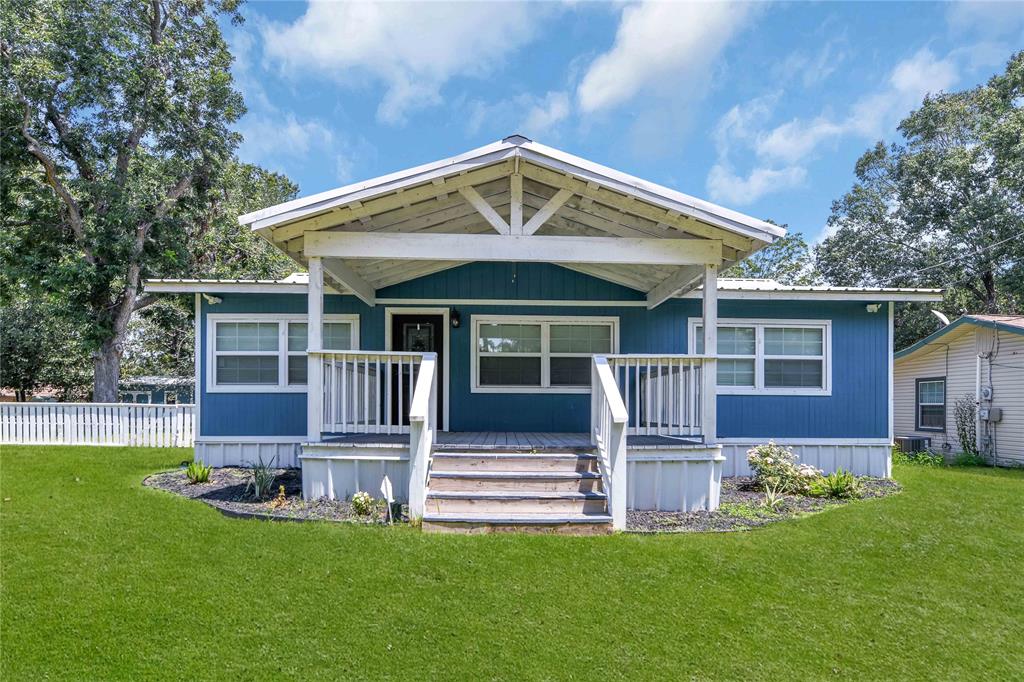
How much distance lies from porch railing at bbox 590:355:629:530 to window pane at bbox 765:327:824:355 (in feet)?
12.5

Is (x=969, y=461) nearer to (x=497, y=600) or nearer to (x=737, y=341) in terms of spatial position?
(x=737, y=341)

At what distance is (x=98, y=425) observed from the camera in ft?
37.7

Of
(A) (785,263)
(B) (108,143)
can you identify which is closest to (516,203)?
(B) (108,143)

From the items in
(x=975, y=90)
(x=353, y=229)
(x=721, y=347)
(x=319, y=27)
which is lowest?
(x=721, y=347)

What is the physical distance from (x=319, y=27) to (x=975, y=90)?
939 inches

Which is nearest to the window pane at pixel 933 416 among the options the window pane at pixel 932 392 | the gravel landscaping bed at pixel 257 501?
the window pane at pixel 932 392

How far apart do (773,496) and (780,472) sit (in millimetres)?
625

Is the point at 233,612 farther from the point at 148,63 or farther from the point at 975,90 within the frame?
the point at 975,90

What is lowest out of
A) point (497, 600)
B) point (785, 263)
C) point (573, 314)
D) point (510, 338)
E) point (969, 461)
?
point (969, 461)

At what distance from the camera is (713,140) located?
25.8 metres

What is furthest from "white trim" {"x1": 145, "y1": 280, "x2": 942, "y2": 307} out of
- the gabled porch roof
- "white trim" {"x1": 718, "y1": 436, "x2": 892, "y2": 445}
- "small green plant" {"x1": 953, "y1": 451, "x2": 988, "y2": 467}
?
"small green plant" {"x1": 953, "y1": 451, "x2": 988, "y2": 467}

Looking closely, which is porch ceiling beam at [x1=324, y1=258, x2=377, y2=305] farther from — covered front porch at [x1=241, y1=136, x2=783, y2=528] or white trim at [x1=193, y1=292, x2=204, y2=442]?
white trim at [x1=193, y1=292, x2=204, y2=442]

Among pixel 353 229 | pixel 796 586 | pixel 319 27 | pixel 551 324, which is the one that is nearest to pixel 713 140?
pixel 319 27

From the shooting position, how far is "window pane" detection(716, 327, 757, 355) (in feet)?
27.3
